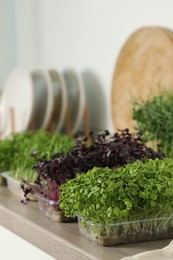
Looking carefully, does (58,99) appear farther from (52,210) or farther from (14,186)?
(52,210)

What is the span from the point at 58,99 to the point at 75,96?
64mm

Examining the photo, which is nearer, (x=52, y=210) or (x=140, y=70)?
(x=52, y=210)

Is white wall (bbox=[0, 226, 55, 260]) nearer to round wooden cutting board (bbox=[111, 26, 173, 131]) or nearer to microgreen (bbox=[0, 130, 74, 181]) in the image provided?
microgreen (bbox=[0, 130, 74, 181])

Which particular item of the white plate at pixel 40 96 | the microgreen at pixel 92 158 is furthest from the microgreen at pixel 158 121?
the white plate at pixel 40 96

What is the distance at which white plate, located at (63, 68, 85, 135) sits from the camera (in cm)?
260

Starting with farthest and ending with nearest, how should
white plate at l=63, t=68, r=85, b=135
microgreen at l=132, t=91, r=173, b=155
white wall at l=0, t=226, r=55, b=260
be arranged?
white plate at l=63, t=68, r=85, b=135, microgreen at l=132, t=91, r=173, b=155, white wall at l=0, t=226, r=55, b=260

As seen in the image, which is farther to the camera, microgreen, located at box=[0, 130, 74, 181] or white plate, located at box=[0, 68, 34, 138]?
white plate, located at box=[0, 68, 34, 138]

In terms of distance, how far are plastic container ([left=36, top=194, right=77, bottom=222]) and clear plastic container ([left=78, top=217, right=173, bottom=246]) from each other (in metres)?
0.14

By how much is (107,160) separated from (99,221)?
0.87ft

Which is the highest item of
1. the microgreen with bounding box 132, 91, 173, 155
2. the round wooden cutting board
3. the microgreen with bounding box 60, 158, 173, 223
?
the round wooden cutting board

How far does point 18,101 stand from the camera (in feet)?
9.06

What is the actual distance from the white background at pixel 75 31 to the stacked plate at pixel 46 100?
8 centimetres

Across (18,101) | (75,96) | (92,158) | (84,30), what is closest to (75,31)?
(84,30)

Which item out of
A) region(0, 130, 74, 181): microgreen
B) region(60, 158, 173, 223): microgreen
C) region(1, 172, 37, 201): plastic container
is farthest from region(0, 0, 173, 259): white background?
region(60, 158, 173, 223): microgreen
